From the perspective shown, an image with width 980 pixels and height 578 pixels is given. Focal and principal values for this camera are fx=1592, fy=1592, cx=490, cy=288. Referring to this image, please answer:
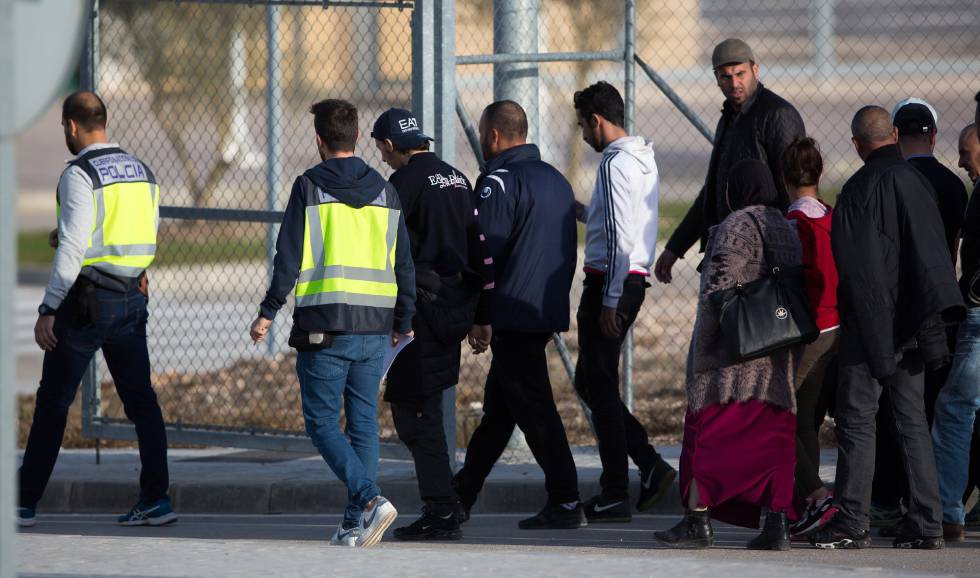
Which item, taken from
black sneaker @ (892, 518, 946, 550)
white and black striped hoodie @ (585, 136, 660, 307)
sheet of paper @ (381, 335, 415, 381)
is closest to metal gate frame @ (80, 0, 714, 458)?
white and black striped hoodie @ (585, 136, 660, 307)

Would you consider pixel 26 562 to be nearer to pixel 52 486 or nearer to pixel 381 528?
pixel 381 528

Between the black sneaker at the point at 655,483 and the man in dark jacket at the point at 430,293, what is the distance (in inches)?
Result: 41.9

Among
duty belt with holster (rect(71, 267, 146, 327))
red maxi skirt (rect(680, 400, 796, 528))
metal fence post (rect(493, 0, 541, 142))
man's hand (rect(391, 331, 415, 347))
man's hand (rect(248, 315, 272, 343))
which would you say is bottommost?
red maxi skirt (rect(680, 400, 796, 528))

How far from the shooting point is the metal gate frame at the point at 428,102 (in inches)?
319

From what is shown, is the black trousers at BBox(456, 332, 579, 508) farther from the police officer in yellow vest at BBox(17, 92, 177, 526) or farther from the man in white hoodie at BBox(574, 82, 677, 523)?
the police officer in yellow vest at BBox(17, 92, 177, 526)

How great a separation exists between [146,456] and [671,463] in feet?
8.88

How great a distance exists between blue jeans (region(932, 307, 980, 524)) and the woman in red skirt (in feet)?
2.28

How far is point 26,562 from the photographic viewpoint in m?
5.43

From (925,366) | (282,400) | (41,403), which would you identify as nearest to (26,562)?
(41,403)

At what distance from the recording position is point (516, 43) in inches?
343

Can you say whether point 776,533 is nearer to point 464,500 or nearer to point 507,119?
point 464,500

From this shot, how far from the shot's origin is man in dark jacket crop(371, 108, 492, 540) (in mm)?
6828

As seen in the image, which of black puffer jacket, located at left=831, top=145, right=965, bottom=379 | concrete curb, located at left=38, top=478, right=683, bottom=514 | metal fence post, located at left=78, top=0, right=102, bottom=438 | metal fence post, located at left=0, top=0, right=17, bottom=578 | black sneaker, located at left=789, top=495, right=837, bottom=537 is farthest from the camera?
metal fence post, located at left=78, top=0, right=102, bottom=438

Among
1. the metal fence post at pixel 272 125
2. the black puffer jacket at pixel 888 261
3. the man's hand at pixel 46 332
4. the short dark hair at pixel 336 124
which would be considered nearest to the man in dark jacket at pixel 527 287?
the short dark hair at pixel 336 124
